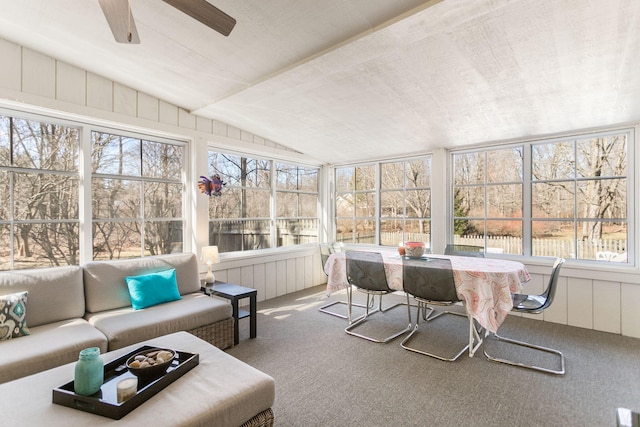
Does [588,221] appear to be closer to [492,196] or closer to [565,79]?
[492,196]

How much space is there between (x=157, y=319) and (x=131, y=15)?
→ 2.11 metres

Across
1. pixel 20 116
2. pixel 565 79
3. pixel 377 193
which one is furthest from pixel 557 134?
pixel 20 116

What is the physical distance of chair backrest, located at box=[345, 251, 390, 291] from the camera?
3.19m

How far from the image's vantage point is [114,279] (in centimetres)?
285

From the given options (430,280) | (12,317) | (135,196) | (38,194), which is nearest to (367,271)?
(430,280)

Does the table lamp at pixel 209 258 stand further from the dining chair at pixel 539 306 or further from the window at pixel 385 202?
the dining chair at pixel 539 306

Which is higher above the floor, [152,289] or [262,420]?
[152,289]

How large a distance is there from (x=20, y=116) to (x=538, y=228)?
18.2 feet

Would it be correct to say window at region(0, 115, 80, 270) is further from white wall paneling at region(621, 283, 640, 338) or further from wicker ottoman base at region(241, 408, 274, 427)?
white wall paneling at region(621, 283, 640, 338)

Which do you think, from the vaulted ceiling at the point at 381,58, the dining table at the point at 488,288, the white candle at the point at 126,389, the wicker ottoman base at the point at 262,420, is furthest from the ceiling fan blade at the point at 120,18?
the dining table at the point at 488,288

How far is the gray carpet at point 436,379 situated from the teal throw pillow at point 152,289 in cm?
83

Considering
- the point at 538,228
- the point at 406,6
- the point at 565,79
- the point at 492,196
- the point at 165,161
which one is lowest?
the point at 538,228

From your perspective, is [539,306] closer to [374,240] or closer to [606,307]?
[606,307]

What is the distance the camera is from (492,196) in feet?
13.6
